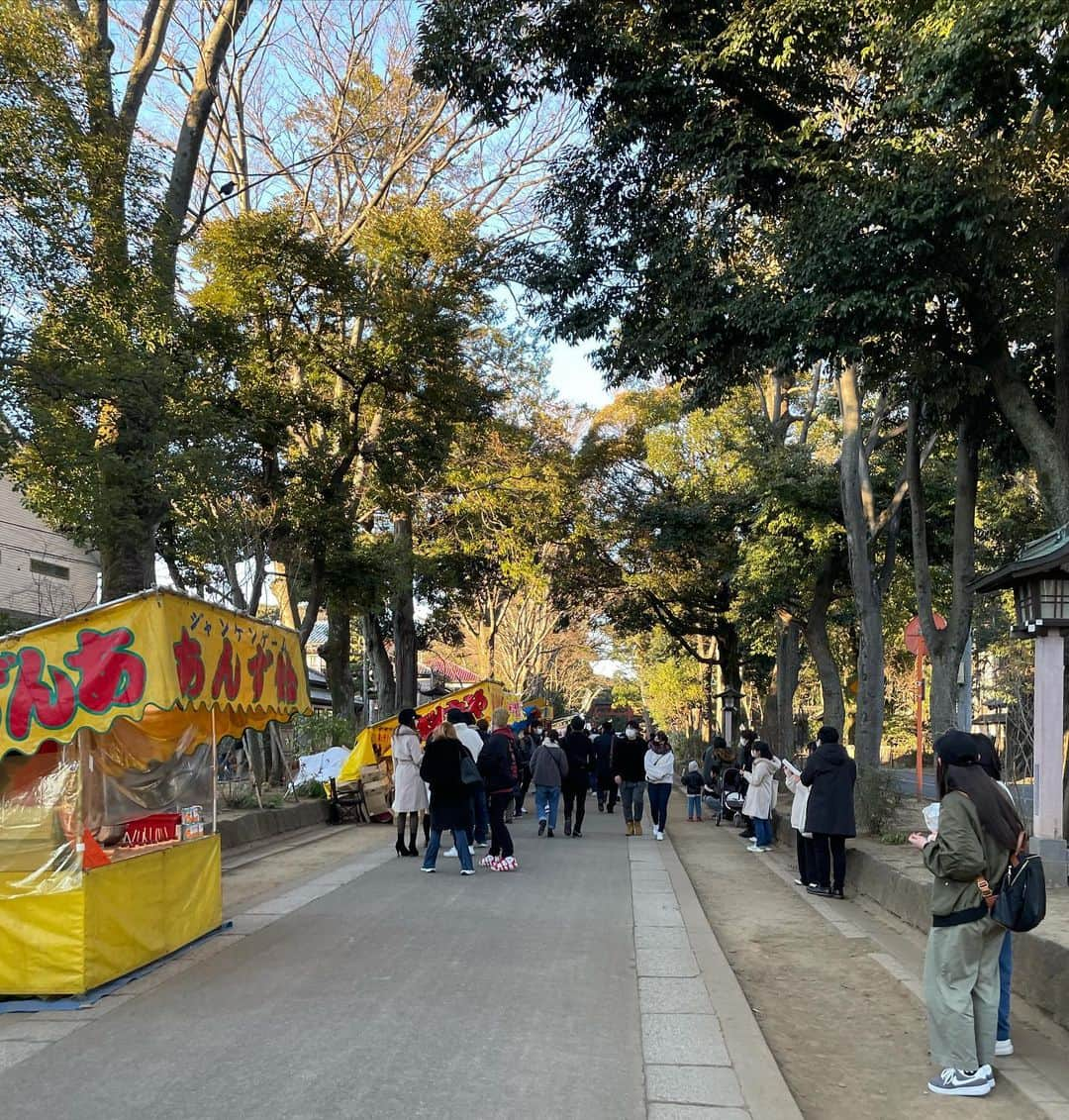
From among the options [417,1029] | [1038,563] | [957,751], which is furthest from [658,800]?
[957,751]

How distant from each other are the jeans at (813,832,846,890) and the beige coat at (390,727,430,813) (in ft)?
15.0

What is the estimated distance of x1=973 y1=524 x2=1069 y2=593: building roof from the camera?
10.0 meters

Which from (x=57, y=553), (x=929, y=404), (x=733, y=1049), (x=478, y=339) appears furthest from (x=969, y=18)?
(x=57, y=553)

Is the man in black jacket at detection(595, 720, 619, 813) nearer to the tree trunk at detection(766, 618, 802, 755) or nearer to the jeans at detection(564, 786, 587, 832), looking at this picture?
the jeans at detection(564, 786, 587, 832)

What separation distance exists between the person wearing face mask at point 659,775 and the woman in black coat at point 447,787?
189 inches

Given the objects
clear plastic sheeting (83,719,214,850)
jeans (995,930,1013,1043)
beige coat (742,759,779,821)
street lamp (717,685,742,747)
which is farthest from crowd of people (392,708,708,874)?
street lamp (717,685,742,747)

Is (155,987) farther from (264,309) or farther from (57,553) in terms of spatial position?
(57,553)

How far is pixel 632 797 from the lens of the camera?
54.4 ft

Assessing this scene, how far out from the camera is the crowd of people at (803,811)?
5207 mm

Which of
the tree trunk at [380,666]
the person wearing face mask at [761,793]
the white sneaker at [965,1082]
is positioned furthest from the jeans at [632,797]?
the tree trunk at [380,666]

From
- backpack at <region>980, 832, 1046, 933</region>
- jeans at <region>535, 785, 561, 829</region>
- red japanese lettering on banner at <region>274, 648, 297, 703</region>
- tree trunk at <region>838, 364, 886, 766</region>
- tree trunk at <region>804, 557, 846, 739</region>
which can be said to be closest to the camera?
backpack at <region>980, 832, 1046, 933</region>

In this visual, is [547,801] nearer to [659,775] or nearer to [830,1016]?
[659,775]

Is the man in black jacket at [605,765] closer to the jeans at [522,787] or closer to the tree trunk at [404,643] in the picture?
the jeans at [522,787]

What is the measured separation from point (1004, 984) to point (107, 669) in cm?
518
